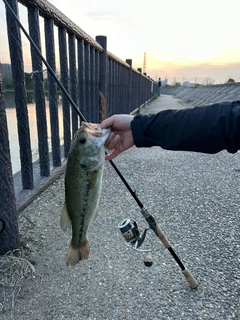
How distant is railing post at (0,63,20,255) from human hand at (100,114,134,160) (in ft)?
2.49

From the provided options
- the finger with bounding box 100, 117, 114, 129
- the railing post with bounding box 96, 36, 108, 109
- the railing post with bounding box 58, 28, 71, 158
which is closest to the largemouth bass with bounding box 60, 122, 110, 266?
the finger with bounding box 100, 117, 114, 129

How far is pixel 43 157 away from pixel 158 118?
6.19 ft

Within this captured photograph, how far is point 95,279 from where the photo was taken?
7.59ft

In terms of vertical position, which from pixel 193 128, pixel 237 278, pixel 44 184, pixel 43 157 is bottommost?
pixel 237 278

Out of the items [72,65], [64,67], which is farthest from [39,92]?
[72,65]

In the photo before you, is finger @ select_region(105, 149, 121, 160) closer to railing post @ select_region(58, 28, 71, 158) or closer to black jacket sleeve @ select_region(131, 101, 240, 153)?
black jacket sleeve @ select_region(131, 101, 240, 153)

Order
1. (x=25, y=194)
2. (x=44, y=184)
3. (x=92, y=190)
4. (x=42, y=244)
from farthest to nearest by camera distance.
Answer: (x=44, y=184)
(x=25, y=194)
(x=42, y=244)
(x=92, y=190)

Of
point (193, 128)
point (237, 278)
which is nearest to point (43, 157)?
point (193, 128)

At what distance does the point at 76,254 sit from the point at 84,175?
0.55 meters

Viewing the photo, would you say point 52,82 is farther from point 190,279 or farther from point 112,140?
point 190,279

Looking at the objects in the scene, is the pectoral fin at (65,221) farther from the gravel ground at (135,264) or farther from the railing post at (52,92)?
the railing post at (52,92)

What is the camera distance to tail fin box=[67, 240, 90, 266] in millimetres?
1829

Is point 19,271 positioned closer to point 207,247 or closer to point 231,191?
point 207,247

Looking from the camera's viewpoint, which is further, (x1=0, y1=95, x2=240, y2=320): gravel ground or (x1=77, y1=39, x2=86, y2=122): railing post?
(x1=77, y1=39, x2=86, y2=122): railing post
